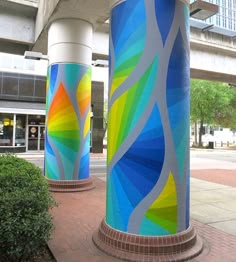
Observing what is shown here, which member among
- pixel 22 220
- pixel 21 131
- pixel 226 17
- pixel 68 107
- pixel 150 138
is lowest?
pixel 22 220

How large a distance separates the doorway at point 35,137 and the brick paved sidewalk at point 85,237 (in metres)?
19.0

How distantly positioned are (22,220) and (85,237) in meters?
1.82

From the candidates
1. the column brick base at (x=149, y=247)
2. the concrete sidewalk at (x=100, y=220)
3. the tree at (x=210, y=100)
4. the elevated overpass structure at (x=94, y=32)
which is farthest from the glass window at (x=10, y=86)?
the column brick base at (x=149, y=247)

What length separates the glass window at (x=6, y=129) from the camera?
2505 centimetres

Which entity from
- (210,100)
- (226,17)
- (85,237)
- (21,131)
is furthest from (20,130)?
(210,100)

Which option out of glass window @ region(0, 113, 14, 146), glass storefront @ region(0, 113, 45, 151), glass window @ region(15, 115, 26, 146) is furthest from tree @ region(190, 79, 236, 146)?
glass window @ region(0, 113, 14, 146)

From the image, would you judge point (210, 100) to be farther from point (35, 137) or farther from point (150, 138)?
point (150, 138)

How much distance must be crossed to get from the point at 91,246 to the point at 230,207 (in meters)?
4.26

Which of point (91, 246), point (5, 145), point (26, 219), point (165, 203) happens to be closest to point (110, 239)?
point (91, 246)

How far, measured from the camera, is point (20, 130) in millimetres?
25969

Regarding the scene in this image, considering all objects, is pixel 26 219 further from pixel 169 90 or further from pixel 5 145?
pixel 5 145

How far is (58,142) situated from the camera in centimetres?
955

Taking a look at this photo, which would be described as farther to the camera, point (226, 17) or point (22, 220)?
point (226, 17)

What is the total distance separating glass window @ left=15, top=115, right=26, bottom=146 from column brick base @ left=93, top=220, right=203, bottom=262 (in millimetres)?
22109
